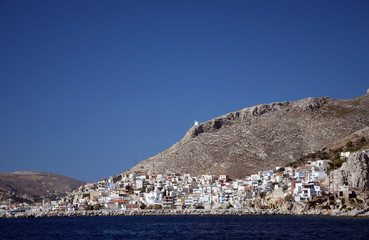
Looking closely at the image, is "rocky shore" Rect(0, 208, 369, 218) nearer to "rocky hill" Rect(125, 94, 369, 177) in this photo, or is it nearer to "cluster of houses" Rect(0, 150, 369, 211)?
"cluster of houses" Rect(0, 150, 369, 211)

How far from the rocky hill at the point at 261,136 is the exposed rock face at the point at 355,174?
40418mm

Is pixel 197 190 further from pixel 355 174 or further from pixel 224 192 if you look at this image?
pixel 355 174

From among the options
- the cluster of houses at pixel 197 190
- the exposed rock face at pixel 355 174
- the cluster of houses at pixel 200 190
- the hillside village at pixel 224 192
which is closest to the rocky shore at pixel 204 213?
the hillside village at pixel 224 192

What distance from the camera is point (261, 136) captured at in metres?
115

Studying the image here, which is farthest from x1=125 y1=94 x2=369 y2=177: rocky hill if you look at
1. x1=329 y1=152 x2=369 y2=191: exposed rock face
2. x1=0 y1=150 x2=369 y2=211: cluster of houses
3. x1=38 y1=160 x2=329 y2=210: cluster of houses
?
x1=329 y1=152 x2=369 y2=191: exposed rock face

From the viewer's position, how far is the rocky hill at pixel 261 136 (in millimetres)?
108875

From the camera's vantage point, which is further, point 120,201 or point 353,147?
point 120,201

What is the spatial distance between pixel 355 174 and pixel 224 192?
114ft

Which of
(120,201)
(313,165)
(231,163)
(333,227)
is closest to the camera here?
(333,227)

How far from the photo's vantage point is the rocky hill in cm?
10888

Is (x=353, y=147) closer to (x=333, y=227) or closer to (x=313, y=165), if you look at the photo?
(x=313, y=165)

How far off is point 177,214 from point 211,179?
20.9m

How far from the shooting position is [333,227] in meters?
44.9

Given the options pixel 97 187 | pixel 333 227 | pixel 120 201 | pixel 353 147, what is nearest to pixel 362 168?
pixel 333 227
